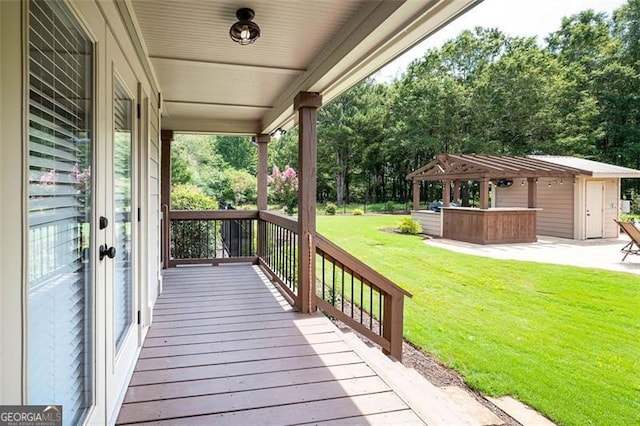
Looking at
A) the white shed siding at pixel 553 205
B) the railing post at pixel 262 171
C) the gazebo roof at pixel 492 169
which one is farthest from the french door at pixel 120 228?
the white shed siding at pixel 553 205

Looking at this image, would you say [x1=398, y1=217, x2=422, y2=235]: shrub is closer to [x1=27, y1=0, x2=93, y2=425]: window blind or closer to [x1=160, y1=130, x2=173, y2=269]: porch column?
[x1=160, y1=130, x2=173, y2=269]: porch column

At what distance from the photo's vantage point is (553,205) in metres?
12.4

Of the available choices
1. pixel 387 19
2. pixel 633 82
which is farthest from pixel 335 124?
pixel 387 19

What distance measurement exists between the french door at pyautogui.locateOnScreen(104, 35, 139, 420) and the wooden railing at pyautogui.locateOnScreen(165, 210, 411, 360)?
1.57 m

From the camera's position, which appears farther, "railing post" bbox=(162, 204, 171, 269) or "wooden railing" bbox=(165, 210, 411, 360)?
"railing post" bbox=(162, 204, 171, 269)

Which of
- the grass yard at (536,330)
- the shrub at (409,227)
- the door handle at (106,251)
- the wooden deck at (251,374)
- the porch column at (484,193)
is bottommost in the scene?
the grass yard at (536,330)

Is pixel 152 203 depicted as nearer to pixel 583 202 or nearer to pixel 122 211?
pixel 122 211

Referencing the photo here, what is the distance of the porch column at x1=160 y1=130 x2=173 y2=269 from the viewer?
5352mm

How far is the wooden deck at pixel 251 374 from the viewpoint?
1.95m

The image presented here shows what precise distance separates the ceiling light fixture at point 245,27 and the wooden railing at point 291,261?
1.72m

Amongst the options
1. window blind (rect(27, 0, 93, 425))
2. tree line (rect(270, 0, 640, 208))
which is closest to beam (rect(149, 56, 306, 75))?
window blind (rect(27, 0, 93, 425))

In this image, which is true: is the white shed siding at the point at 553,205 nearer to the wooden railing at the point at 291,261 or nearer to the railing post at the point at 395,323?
the wooden railing at the point at 291,261

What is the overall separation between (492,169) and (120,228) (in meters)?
10.1

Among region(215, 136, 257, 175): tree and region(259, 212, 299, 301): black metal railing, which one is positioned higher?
region(215, 136, 257, 175): tree
